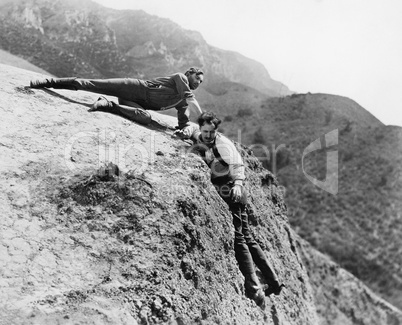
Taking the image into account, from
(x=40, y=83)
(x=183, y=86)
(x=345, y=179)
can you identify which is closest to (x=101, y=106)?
(x=40, y=83)

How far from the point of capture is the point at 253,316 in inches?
163

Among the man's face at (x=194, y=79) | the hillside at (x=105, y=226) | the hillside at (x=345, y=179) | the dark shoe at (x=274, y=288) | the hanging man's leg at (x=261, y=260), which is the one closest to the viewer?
the hillside at (x=105, y=226)

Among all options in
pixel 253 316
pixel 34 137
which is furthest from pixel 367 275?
pixel 34 137

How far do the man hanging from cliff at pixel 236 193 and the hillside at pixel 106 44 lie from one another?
44.3 metres

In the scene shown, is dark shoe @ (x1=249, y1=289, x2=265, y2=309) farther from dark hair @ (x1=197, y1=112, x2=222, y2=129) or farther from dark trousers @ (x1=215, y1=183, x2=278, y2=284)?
dark hair @ (x1=197, y1=112, x2=222, y2=129)

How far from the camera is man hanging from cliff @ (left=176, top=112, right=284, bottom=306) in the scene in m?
4.06

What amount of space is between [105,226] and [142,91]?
235 cm

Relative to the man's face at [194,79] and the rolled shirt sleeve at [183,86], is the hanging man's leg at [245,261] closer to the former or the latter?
the rolled shirt sleeve at [183,86]

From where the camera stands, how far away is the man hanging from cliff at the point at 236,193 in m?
4.06

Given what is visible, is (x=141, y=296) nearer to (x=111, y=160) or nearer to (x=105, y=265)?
(x=105, y=265)

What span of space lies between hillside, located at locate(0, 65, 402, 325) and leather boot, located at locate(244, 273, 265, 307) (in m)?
0.09

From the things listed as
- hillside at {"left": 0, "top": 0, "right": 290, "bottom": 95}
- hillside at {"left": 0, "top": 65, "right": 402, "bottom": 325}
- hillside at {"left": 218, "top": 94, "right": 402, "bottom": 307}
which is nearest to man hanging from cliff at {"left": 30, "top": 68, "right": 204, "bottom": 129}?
hillside at {"left": 0, "top": 65, "right": 402, "bottom": 325}

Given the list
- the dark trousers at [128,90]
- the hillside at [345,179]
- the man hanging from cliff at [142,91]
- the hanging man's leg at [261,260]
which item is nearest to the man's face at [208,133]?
the man hanging from cliff at [142,91]

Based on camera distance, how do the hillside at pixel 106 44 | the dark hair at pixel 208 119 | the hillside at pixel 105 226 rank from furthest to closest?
the hillside at pixel 106 44 → the dark hair at pixel 208 119 → the hillside at pixel 105 226
